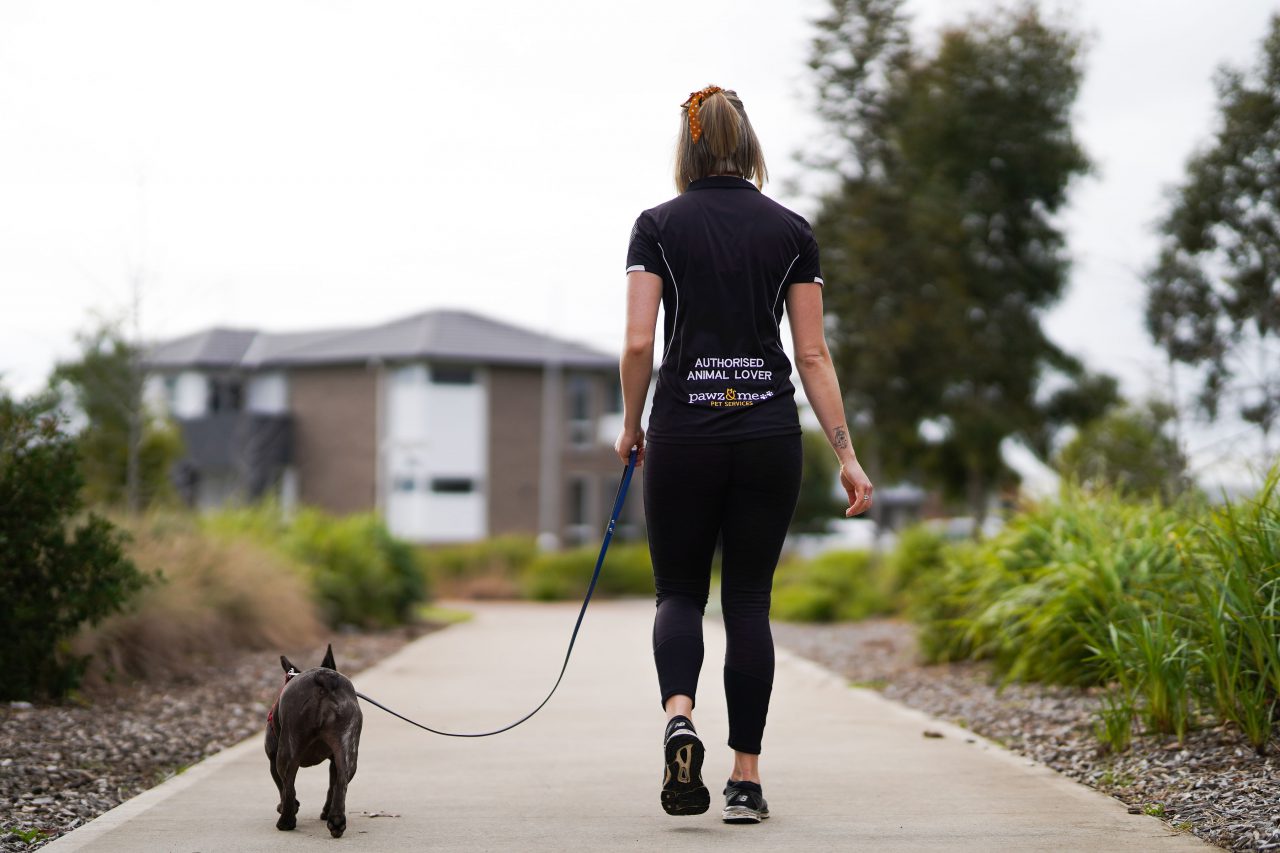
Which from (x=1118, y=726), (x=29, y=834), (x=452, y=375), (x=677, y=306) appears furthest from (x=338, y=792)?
(x=452, y=375)

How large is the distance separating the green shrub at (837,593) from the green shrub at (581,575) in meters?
5.61

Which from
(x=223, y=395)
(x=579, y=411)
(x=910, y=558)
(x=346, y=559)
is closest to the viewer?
(x=346, y=559)

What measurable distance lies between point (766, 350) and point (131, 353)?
42.6ft

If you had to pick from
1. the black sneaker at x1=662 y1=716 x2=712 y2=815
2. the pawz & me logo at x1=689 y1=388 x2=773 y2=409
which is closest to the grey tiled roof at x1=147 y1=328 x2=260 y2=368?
the pawz & me logo at x1=689 y1=388 x2=773 y2=409

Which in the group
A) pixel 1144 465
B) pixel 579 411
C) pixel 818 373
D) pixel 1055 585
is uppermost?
pixel 579 411

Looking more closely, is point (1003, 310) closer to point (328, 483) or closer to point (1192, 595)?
point (1192, 595)

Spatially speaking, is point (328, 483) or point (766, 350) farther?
point (328, 483)

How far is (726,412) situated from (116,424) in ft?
67.8

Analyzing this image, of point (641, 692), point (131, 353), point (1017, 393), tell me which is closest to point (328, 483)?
point (1017, 393)

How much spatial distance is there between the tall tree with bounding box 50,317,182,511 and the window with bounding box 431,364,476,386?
13.9 meters

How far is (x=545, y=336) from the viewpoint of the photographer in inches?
1676

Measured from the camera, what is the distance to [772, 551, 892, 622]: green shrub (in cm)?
1856

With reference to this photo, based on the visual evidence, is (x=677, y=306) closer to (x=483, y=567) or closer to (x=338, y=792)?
(x=338, y=792)

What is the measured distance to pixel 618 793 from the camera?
5211 mm
